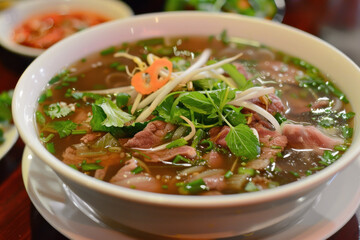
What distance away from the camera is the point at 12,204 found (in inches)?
82.0

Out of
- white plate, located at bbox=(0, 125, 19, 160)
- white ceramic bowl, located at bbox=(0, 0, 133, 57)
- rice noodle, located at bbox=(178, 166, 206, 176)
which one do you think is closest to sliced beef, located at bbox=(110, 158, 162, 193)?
rice noodle, located at bbox=(178, 166, 206, 176)

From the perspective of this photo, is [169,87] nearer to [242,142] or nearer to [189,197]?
[242,142]

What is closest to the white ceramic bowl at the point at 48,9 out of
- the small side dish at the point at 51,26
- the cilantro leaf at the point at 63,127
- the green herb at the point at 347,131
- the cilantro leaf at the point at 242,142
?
the small side dish at the point at 51,26

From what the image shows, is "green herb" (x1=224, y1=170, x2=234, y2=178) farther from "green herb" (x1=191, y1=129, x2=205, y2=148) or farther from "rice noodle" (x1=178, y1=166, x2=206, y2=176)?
"green herb" (x1=191, y1=129, x2=205, y2=148)

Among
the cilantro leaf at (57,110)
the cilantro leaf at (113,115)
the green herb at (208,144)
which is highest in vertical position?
the green herb at (208,144)

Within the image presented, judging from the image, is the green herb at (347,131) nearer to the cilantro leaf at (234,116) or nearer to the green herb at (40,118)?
the cilantro leaf at (234,116)

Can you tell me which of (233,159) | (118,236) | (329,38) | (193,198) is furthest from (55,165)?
(329,38)

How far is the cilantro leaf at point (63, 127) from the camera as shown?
79.7 inches

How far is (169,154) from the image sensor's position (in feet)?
6.04

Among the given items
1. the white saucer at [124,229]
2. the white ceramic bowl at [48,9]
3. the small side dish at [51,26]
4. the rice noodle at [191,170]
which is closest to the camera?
the white saucer at [124,229]

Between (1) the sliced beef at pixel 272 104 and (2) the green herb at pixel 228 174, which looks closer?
(2) the green herb at pixel 228 174

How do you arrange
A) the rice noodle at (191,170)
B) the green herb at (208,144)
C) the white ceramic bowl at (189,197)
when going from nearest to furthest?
the white ceramic bowl at (189,197)
the rice noodle at (191,170)
the green herb at (208,144)

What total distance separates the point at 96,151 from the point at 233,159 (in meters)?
0.66

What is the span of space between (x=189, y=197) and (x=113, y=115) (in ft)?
2.55
